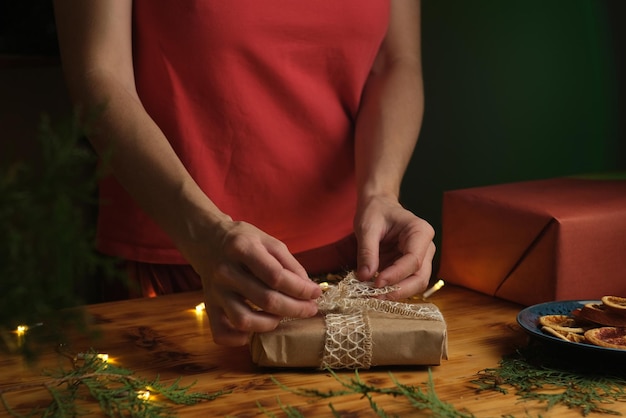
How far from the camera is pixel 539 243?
1412mm

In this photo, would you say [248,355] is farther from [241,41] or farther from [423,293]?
[241,41]

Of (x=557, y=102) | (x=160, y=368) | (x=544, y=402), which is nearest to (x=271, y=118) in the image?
(x=160, y=368)

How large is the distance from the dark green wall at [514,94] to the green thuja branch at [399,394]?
4.73 ft

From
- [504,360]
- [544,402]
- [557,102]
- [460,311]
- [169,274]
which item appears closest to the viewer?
[544,402]

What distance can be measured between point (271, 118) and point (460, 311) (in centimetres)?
51

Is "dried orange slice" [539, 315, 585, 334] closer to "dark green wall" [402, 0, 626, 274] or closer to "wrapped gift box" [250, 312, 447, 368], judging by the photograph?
"wrapped gift box" [250, 312, 447, 368]

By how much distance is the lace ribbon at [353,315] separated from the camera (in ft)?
3.64

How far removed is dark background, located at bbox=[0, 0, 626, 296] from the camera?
228cm

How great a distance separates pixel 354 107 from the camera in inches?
68.6

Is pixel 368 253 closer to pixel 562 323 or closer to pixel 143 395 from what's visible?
pixel 562 323

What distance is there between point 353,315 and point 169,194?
34cm

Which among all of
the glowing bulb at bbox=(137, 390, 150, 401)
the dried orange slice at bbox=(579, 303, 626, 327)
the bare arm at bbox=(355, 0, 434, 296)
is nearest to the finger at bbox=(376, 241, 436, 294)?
the bare arm at bbox=(355, 0, 434, 296)

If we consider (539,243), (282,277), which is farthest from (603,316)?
(282,277)

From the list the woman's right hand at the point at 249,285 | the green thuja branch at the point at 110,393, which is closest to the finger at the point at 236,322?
the woman's right hand at the point at 249,285
